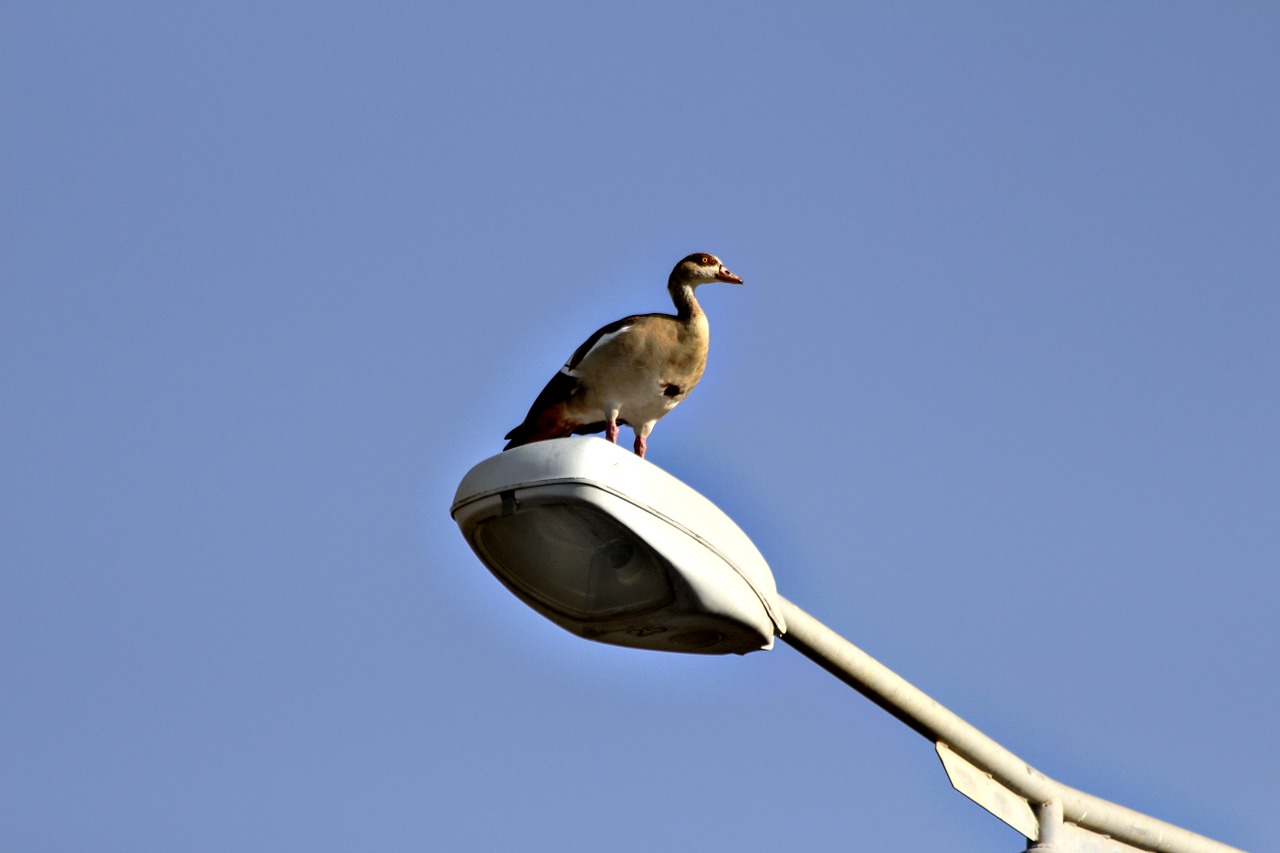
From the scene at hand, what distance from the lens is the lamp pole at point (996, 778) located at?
3.76m

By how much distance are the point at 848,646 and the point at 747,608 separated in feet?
1.12

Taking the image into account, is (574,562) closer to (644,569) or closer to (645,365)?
(644,569)

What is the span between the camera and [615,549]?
358 centimetres

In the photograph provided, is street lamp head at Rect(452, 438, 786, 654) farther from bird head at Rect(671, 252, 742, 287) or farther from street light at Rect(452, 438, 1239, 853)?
bird head at Rect(671, 252, 742, 287)

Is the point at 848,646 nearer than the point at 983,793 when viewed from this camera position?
Yes

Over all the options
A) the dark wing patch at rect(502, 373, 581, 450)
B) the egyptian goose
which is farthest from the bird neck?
the dark wing patch at rect(502, 373, 581, 450)

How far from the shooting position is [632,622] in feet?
12.2

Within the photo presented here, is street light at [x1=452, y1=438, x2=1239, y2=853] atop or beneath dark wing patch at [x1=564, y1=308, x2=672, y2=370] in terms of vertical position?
beneath

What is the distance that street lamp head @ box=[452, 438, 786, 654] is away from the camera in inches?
133

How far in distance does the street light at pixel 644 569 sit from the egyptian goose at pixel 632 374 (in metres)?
2.29

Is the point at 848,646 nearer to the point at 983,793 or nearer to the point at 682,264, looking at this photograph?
the point at 983,793

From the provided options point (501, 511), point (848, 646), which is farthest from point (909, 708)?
point (501, 511)

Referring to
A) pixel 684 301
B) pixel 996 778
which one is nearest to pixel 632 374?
pixel 684 301

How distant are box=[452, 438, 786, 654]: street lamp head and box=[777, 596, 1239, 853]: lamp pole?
0.16 metres
